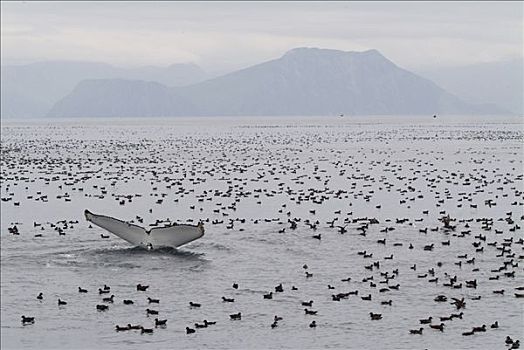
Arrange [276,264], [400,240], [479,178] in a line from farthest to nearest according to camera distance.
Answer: [479,178] < [400,240] < [276,264]

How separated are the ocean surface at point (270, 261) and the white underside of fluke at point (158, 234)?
0.47 meters

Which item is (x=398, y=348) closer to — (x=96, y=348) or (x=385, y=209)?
(x=96, y=348)

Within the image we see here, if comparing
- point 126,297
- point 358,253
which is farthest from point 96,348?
point 358,253

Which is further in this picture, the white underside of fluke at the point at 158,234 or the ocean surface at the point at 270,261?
the white underside of fluke at the point at 158,234

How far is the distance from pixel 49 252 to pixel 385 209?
22.9 meters

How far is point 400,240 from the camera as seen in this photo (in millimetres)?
43500

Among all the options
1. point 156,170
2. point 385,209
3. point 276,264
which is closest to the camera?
point 276,264

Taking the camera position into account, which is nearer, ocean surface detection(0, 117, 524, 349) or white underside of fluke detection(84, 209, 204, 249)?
ocean surface detection(0, 117, 524, 349)

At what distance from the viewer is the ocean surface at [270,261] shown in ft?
91.7

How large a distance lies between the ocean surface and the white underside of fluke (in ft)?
1.55

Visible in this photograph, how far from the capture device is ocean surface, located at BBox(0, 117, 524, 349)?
27.9 meters

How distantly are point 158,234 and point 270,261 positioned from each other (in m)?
5.32

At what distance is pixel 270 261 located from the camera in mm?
38656

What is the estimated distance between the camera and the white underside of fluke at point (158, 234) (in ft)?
131
